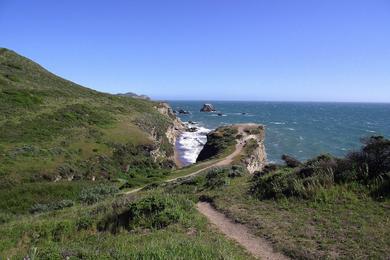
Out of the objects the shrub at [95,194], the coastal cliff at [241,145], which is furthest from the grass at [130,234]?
the coastal cliff at [241,145]

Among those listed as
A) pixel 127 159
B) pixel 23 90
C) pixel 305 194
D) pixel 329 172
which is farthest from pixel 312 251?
pixel 23 90

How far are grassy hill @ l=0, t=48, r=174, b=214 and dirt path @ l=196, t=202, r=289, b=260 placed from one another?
1807 centimetres

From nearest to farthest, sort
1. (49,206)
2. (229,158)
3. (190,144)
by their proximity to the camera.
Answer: (49,206) < (229,158) < (190,144)

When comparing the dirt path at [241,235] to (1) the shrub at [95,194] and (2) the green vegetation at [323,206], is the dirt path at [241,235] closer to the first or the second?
(2) the green vegetation at [323,206]

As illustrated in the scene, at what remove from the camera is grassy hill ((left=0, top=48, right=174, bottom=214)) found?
101 feet

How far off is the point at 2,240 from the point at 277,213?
9.76 m

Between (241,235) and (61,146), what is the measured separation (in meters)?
35.4

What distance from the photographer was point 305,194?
14.0 m

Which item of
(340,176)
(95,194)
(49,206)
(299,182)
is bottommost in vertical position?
(49,206)

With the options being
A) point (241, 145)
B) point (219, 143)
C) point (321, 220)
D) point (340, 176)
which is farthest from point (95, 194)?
point (241, 145)

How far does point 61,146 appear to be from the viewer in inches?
1670

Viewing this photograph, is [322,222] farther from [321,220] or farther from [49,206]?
[49,206]

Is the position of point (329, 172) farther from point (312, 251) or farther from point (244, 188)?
point (312, 251)

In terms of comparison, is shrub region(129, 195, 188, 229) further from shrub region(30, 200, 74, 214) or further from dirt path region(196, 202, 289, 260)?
shrub region(30, 200, 74, 214)
